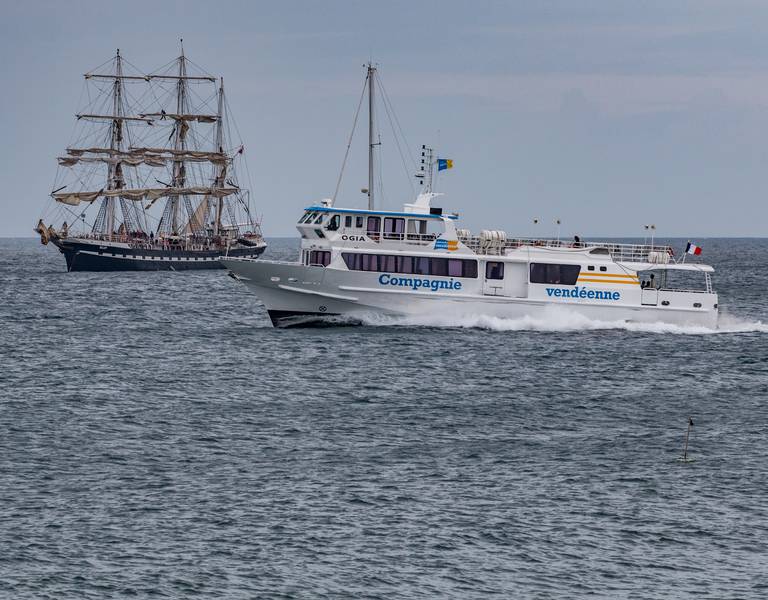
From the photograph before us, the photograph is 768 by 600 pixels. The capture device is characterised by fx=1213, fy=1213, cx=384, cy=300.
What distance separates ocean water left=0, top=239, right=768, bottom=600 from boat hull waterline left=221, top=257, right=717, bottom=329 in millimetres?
1027

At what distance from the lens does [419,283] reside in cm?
5478

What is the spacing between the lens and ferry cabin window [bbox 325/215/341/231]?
182 feet

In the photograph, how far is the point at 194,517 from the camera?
25.6 metres

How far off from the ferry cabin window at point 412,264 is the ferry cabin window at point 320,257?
72 cm

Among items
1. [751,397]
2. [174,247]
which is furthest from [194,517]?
[174,247]

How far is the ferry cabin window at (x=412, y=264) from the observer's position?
54.3 meters

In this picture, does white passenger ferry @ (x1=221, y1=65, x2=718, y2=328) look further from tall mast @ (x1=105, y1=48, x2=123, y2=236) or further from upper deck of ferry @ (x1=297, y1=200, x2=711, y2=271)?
tall mast @ (x1=105, y1=48, x2=123, y2=236)

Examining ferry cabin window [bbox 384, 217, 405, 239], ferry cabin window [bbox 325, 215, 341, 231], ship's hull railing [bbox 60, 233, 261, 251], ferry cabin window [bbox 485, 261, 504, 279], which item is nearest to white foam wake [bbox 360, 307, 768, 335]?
ferry cabin window [bbox 485, 261, 504, 279]

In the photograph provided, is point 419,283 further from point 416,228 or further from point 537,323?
point 537,323

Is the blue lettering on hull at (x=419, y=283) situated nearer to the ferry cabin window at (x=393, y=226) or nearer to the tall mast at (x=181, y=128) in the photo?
the ferry cabin window at (x=393, y=226)

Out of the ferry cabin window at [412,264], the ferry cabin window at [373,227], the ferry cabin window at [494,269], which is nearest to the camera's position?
the ferry cabin window at [412,264]

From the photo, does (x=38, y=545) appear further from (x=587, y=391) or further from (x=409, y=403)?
(x=587, y=391)

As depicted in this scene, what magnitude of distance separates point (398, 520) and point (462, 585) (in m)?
3.72

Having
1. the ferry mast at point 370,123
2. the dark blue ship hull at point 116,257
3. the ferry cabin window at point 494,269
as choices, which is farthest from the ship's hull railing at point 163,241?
the ferry cabin window at point 494,269
